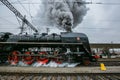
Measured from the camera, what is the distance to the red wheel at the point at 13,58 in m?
18.0

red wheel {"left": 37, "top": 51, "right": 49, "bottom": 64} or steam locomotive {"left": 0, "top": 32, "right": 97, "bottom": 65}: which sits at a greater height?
steam locomotive {"left": 0, "top": 32, "right": 97, "bottom": 65}

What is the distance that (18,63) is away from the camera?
59.8 ft

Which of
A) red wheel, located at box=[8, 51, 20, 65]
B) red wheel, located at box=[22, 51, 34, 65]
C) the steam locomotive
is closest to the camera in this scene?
the steam locomotive

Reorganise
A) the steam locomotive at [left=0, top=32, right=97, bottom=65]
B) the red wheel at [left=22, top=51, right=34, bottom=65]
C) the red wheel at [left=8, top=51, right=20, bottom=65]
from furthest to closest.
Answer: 1. the red wheel at [left=8, top=51, right=20, bottom=65]
2. the red wheel at [left=22, top=51, right=34, bottom=65]
3. the steam locomotive at [left=0, top=32, right=97, bottom=65]

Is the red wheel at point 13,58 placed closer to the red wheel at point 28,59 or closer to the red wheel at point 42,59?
the red wheel at point 28,59

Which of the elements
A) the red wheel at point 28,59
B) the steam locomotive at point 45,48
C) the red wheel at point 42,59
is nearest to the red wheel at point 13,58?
the steam locomotive at point 45,48

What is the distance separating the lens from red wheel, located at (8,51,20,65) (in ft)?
59.0

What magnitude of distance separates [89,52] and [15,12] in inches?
488

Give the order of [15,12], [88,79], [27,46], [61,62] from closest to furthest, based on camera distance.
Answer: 1. [88,79]
2. [61,62]
3. [27,46]
4. [15,12]

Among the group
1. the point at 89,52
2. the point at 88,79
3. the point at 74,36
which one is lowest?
the point at 88,79

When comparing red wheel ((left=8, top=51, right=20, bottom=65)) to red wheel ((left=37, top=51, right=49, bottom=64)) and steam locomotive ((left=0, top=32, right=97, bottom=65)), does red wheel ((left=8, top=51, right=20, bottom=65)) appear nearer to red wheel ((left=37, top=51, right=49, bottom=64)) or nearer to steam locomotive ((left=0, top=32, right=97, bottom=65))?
steam locomotive ((left=0, top=32, right=97, bottom=65))

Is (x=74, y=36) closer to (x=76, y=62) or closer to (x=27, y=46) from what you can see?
(x=76, y=62)

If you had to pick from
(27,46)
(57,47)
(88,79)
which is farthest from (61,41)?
(88,79)

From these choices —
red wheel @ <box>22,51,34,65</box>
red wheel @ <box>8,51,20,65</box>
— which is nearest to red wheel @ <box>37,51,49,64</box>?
red wheel @ <box>22,51,34,65</box>
